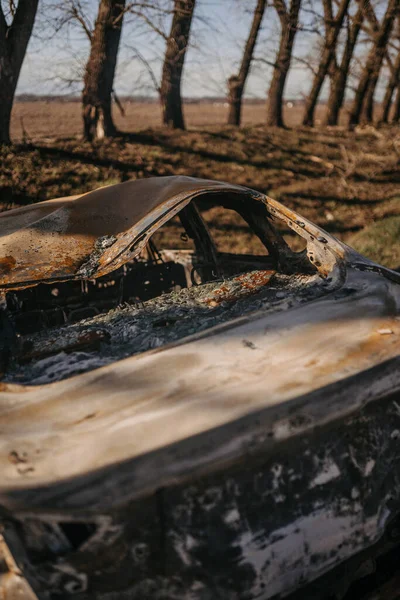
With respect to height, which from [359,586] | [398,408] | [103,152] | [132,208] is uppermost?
[103,152]

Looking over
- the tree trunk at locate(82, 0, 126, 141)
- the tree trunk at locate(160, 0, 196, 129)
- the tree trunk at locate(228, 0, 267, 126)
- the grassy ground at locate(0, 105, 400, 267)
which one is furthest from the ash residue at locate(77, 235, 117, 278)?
the tree trunk at locate(228, 0, 267, 126)

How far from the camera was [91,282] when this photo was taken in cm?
387

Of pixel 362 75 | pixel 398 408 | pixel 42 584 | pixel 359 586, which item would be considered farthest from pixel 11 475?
pixel 362 75

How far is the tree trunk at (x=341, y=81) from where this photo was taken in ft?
50.0

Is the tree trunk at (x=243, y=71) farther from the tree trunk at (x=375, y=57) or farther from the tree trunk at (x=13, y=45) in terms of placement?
the tree trunk at (x=13, y=45)

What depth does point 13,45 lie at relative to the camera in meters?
8.27

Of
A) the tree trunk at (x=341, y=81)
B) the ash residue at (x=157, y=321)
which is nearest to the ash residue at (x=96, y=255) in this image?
the ash residue at (x=157, y=321)

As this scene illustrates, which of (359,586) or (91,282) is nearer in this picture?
(359,586)

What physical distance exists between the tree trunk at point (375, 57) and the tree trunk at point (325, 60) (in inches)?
45.3

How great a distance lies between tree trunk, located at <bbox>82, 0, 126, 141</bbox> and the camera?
9375 mm

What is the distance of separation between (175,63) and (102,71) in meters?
1.66

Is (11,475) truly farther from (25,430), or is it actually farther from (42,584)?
(42,584)

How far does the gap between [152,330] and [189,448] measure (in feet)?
3.32

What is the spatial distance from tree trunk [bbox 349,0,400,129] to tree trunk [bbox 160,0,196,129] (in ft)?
21.1
